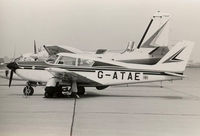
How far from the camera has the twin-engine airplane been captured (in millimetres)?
10367

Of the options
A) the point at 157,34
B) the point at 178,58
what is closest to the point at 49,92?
the point at 178,58

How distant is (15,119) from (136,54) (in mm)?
8592

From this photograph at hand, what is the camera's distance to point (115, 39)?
6371 millimetres

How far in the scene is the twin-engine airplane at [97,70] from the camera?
10.4 m

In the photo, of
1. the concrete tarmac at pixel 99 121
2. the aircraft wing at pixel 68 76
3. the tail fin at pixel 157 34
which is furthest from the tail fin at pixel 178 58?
the concrete tarmac at pixel 99 121

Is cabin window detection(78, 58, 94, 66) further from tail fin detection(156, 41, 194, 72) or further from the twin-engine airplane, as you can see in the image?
tail fin detection(156, 41, 194, 72)

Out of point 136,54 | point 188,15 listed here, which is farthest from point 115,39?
point 136,54

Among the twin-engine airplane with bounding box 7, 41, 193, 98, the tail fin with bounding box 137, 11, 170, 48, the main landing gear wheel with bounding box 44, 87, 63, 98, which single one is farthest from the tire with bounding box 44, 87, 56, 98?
the tail fin with bounding box 137, 11, 170, 48

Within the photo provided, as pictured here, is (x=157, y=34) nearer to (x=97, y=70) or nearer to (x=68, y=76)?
(x=97, y=70)

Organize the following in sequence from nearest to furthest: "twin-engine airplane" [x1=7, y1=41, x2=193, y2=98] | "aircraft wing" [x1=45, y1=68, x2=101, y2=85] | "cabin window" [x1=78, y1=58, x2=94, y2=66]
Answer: "aircraft wing" [x1=45, y1=68, x2=101, y2=85]
"twin-engine airplane" [x1=7, y1=41, x2=193, y2=98]
"cabin window" [x1=78, y1=58, x2=94, y2=66]

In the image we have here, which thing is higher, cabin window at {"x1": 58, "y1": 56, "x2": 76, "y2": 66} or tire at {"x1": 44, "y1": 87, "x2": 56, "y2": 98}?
cabin window at {"x1": 58, "y1": 56, "x2": 76, "y2": 66}

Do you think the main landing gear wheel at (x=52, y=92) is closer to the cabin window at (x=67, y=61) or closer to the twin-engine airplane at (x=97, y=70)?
the twin-engine airplane at (x=97, y=70)

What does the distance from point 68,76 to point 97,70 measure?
2.94ft

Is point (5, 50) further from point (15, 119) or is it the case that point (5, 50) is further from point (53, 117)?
point (53, 117)
